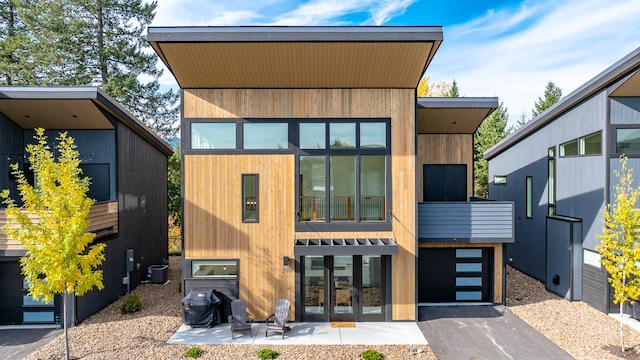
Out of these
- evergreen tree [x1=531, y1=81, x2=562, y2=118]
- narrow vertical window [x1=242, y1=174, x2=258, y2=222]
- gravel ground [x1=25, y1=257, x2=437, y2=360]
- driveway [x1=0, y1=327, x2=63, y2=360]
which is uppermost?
evergreen tree [x1=531, y1=81, x2=562, y2=118]

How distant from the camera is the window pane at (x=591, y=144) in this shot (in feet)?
34.8

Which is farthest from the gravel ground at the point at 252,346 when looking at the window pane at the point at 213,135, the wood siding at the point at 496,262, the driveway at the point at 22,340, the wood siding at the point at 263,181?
the window pane at the point at 213,135

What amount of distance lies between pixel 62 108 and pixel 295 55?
8.07 metres

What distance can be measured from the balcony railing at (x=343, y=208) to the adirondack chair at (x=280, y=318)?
2.37 m

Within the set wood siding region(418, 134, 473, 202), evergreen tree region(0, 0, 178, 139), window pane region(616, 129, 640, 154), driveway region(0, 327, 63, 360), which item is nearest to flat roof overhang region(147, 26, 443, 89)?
wood siding region(418, 134, 473, 202)

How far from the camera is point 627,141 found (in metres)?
10.2

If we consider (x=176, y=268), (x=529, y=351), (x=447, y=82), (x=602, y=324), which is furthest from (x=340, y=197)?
(x=447, y=82)

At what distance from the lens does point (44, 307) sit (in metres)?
9.77

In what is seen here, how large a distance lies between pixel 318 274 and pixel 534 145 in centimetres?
1069

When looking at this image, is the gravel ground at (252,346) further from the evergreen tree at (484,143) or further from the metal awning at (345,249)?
the evergreen tree at (484,143)

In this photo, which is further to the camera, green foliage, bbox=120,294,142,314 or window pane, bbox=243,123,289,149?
green foliage, bbox=120,294,142,314

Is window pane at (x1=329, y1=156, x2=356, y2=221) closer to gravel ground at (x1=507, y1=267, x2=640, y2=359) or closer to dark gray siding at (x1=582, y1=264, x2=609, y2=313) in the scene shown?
gravel ground at (x1=507, y1=267, x2=640, y2=359)

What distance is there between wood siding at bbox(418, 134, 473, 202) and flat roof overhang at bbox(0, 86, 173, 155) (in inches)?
431

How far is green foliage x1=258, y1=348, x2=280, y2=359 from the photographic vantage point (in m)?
7.70
